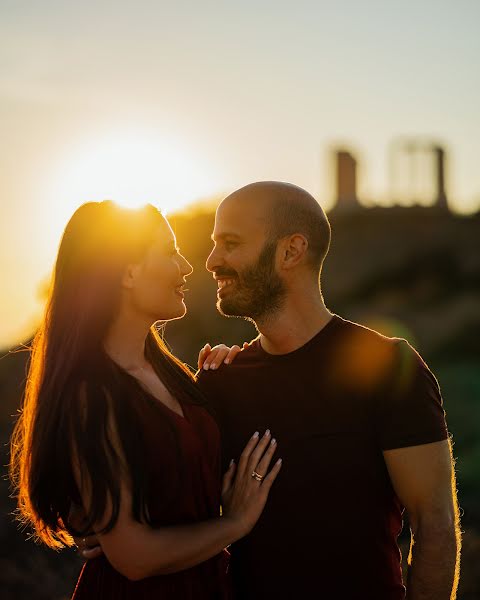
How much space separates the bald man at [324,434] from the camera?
3256mm

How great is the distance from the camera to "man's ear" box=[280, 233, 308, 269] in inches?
149

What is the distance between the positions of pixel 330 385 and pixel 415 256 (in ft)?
75.7

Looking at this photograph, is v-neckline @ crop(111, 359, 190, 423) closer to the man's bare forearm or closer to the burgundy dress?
the burgundy dress

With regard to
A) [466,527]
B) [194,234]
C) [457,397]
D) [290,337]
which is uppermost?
[290,337]

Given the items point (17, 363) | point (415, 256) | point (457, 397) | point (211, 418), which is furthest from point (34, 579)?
point (415, 256)

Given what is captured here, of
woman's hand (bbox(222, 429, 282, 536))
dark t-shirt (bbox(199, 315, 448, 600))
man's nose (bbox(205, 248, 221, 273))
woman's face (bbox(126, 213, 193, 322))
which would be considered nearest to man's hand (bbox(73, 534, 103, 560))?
woman's hand (bbox(222, 429, 282, 536))

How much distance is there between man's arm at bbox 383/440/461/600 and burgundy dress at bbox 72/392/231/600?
31.0 inches

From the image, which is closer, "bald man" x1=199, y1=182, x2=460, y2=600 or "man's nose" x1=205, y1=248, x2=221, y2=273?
"bald man" x1=199, y1=182, x2=460, y2=600

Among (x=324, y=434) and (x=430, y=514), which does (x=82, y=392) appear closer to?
(x=324, y=434)

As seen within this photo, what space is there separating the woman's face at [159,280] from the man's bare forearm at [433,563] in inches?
56.0

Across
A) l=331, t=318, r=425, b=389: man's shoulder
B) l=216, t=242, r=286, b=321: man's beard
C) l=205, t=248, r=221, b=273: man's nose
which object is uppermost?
l=205, t=248, r=221, b=273: man's nose

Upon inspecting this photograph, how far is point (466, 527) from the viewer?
27.6ft

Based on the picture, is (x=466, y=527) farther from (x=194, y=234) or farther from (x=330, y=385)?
(x=194, y=234)

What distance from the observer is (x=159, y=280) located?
3445mm
